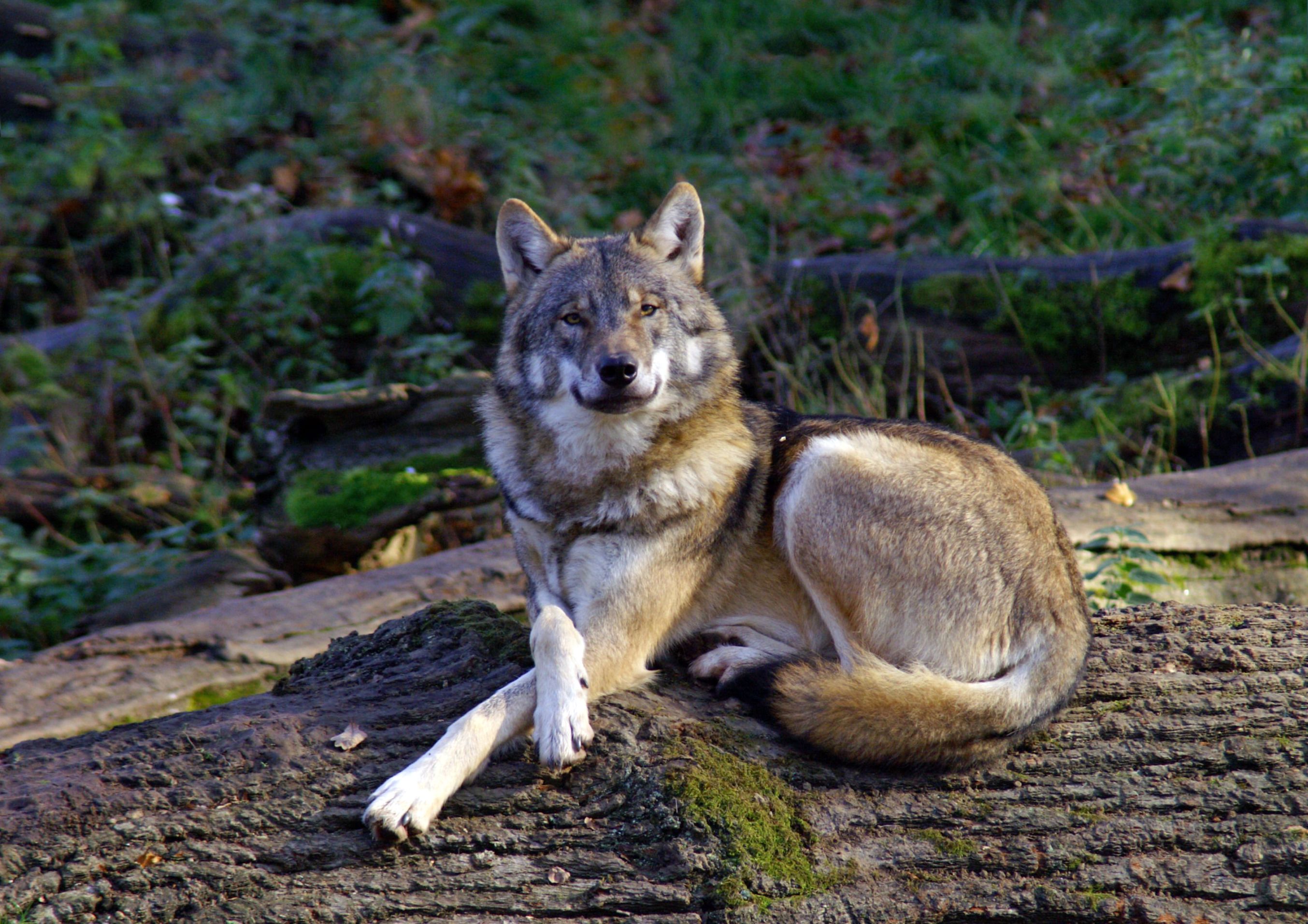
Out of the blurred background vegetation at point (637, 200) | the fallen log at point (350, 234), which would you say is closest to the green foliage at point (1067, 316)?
the blurred background vegetation at point (637, 200)

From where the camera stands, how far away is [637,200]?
11.8 meters

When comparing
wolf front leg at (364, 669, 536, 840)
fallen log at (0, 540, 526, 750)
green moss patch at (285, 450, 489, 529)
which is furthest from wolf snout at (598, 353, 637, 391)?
green moss patch at (285, 450, 489, 529)

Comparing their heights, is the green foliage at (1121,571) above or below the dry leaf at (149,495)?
above

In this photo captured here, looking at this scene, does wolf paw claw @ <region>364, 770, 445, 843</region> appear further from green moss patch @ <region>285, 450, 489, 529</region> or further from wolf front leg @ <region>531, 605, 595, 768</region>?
green moss patch @ <region>285, 450, 489, 529</region>

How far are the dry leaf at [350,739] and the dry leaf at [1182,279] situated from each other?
7377 millimetres

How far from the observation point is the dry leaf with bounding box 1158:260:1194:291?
8.25 metres

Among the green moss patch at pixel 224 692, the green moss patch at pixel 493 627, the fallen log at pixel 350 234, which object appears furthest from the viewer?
the fallen log at pixel 350 234

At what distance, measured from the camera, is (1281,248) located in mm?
8047

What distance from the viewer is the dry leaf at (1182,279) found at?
8250mm

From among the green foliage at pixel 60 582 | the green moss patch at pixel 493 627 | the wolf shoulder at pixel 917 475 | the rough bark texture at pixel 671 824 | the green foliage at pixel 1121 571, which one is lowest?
the green foliage at pixel 60 582

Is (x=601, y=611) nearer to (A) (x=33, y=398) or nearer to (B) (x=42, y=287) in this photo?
(A) (x=33, y=398)

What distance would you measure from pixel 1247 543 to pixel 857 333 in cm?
376

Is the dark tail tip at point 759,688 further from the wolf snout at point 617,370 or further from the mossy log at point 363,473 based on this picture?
the mossy log at point 363,473

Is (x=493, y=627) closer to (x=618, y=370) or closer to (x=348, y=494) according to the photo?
(x=618, y=370)
